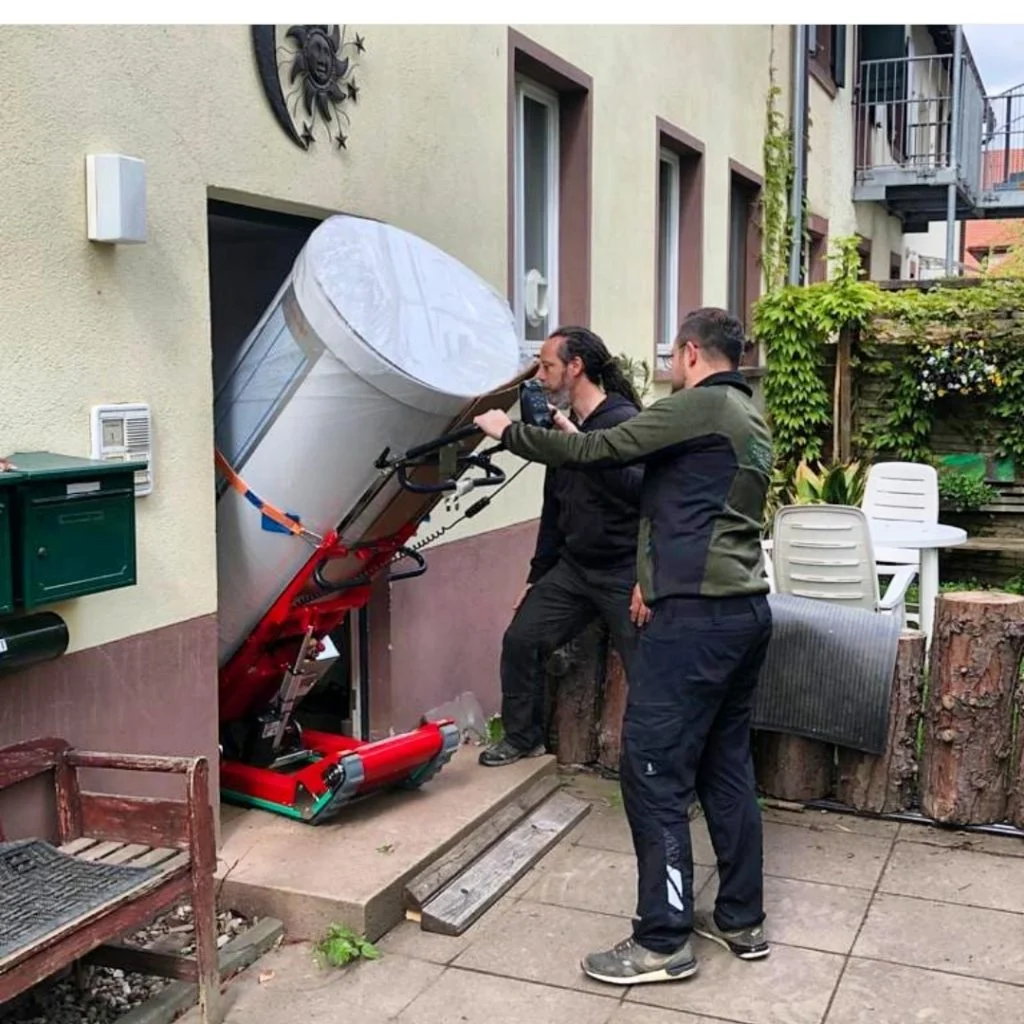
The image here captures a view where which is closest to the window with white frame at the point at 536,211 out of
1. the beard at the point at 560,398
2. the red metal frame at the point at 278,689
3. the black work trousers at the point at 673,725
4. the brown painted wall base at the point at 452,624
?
the brown painted wall base at the point at 452,624

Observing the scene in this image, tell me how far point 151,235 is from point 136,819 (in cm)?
172

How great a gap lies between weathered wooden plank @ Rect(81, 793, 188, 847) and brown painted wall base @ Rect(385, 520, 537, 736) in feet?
6.34

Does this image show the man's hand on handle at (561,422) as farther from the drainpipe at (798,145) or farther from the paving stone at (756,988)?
the drainpipe at (798,145)

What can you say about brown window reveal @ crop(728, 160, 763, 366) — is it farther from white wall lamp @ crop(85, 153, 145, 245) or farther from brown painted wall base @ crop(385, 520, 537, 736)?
white wall lamp @ crop(85, 153, 145, 245)

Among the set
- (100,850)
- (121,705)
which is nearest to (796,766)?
(121,705)

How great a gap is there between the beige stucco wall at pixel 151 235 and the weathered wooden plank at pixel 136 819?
0.47 meters

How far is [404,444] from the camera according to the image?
4.09 metres

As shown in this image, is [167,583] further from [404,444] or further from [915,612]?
[915,612]

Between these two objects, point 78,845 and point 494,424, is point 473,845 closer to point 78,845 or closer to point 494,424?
point 78,845

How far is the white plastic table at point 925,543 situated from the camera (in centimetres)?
751

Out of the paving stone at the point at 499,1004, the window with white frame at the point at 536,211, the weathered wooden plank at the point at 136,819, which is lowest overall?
the paving stone at the point at 499,1004

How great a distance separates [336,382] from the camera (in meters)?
3.94

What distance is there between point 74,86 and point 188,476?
1200 mm

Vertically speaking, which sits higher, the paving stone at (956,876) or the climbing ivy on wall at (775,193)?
the climbing ivy on wall at (775,193)
